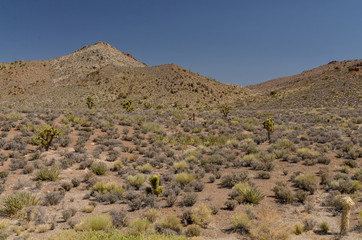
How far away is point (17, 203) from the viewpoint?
23.8 ft

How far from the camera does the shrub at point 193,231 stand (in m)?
6.30

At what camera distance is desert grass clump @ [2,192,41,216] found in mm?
7121

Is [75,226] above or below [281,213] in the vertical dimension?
above

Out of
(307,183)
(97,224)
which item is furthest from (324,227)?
(97,224)

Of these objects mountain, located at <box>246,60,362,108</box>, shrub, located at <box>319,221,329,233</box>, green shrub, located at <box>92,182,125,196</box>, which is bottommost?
shrub, located at <box>319,221,329,233</box>

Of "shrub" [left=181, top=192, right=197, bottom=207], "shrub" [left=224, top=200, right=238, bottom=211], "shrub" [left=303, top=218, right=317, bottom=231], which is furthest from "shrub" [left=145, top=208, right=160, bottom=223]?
"shrub" [left=303, top=218, right=317, bottom=231]

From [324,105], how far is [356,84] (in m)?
15.9

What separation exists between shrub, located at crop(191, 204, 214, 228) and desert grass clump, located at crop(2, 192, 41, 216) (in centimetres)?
552

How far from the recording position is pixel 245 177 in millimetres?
10734

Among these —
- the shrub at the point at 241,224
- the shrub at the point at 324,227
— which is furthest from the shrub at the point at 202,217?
the shrub at the point at 324,227

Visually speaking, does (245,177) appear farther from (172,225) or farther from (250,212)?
(172,225)

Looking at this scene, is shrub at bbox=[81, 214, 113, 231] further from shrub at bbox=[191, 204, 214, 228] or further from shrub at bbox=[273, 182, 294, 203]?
shrub at bbox=[273, 182, 294, 203]

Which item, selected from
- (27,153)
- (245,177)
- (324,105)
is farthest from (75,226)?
(324,105)

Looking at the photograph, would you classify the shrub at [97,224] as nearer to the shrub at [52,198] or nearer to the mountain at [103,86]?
the shrub at [52,198]
